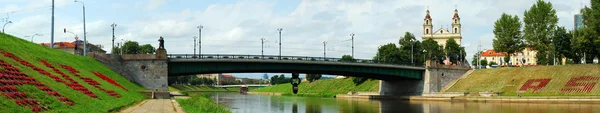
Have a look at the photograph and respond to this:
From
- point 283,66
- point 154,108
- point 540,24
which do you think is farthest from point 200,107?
point 540,24

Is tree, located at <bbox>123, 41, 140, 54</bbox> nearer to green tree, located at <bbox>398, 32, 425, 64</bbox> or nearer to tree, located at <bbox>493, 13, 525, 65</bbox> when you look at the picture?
green tree, located at <bbox>398, 32, 425, 64</bbox>

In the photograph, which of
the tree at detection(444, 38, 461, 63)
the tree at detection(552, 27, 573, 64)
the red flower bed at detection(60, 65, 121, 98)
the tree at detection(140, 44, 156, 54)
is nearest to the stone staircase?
the tree at detection(552, 27, 573, 64)

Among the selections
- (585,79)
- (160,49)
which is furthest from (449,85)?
(160,49)

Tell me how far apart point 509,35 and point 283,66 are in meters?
51.6

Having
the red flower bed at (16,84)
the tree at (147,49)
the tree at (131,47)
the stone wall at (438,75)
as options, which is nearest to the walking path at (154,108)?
the red flower bed at (16,84)

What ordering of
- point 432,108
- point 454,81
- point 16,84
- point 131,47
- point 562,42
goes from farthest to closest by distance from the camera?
1. point 131,47
2. point 562,42
3. point 454,81
4. point 432,108
5. point 16,84

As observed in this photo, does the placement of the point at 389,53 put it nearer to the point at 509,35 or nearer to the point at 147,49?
the point at 509,35

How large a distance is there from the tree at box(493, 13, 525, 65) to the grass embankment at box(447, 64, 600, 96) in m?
12.3

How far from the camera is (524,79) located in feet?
317

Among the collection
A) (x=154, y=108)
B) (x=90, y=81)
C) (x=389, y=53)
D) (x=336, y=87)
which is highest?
(x=389, y=53)

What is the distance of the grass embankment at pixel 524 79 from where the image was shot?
8600cm

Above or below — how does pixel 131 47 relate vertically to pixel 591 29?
below

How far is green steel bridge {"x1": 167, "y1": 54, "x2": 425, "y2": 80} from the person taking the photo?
Result: 85125 mm

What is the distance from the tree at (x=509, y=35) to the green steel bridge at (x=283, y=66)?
72.9ft
